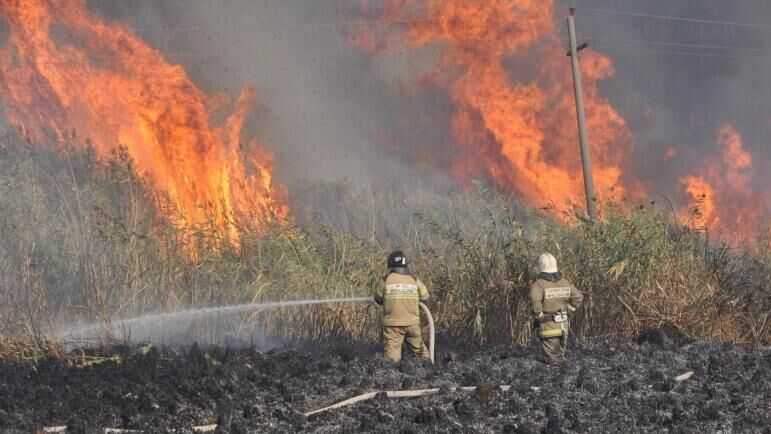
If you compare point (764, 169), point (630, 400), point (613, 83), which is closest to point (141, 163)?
point (630, 400)

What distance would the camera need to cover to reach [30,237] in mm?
11172

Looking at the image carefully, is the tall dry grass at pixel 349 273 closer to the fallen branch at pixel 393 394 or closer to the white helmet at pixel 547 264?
the white helmet at pixel 547 264

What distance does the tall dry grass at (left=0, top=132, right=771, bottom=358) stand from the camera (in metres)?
10.6

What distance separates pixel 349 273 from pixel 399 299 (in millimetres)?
2639

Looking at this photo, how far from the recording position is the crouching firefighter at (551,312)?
9.31m

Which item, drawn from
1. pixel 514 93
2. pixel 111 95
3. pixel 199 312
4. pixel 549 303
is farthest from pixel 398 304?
pixel 514 93

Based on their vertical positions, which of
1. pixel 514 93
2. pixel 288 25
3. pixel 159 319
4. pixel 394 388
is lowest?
pixel 394 388

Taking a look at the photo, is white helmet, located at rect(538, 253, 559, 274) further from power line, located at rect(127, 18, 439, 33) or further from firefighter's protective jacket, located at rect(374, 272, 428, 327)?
power line, located at rect(127, 18, 439, 33)

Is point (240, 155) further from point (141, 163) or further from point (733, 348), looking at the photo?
point (733, 348)

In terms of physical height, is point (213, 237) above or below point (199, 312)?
above

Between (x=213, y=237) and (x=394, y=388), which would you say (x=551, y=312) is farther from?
(x=213, y=237)

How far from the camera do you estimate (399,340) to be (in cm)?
949

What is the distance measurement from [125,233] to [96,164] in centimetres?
437

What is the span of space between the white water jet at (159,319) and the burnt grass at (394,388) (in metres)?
0.68
